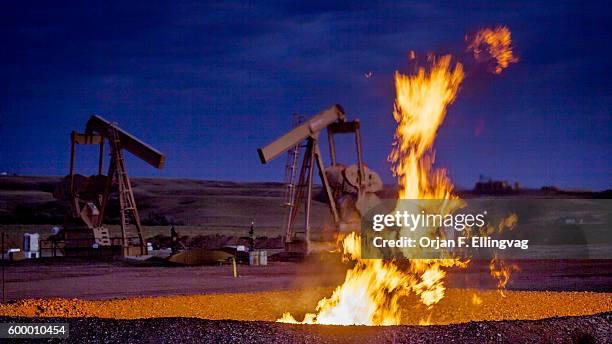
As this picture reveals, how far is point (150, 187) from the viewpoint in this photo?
14175cm

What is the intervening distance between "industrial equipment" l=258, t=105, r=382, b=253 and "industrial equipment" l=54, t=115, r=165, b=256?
242 inches

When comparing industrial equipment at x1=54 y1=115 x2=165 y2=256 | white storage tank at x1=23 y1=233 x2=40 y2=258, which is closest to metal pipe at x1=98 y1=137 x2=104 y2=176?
industrial equipment at x1=54 y1=115 x2=165 y2=256

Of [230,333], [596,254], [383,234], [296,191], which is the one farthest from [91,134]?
[230,333]

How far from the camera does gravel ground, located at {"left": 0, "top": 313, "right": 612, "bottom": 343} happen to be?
1219 centimetres

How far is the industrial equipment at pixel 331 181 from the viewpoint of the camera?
3888cm

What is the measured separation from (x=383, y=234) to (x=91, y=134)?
569 inches

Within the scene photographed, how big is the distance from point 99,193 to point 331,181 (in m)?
11.0

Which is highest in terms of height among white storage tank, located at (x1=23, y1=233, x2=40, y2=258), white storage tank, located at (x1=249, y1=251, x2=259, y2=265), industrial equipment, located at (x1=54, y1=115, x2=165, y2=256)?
industrial equipment, located at (x1=54, y1=115, x2=165, y2=256)

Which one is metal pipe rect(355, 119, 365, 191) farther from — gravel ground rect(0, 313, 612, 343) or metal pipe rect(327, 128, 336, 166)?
gravel ground rect(0, 313, 612, 343)

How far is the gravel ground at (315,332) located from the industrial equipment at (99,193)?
25656mm

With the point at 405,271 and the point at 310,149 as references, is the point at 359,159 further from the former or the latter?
the point at 405,271

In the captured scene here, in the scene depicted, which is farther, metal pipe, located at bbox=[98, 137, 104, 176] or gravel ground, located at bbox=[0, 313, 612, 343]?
metal pipe, located at bbox=[98, 137, 104, 176]

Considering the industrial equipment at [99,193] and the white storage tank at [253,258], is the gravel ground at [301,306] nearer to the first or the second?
the white storage tank at [253,258]

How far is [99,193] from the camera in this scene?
138 feet
